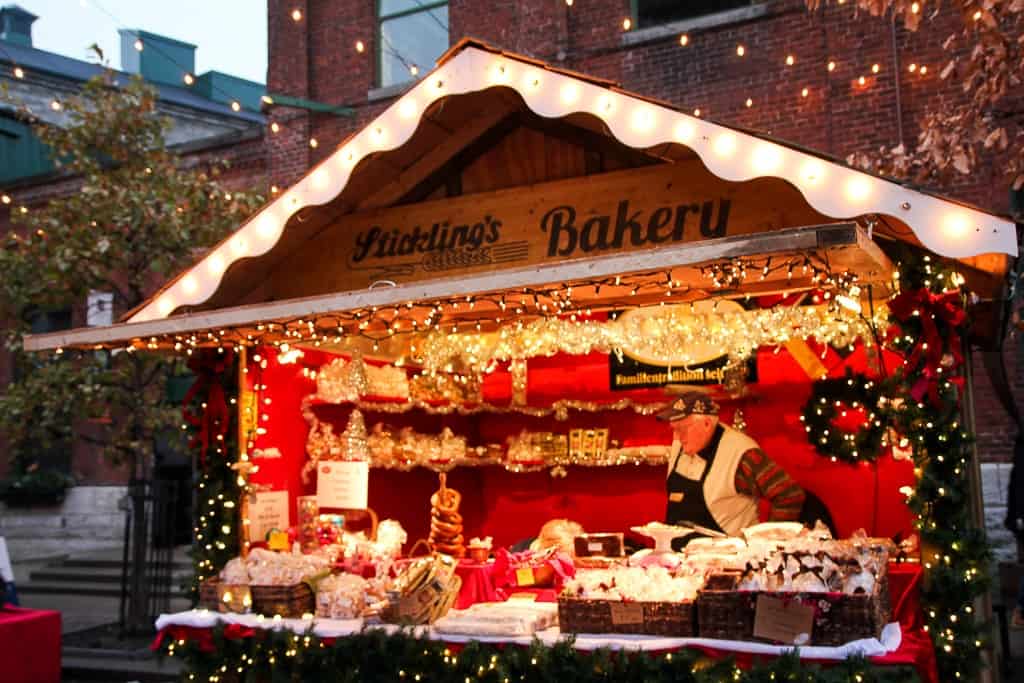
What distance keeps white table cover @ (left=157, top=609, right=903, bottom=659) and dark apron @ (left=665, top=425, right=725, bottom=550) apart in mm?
1930

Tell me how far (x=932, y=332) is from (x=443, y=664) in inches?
132

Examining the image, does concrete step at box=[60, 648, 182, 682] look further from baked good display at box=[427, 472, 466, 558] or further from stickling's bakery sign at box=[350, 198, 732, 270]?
stickling's bakery sign at box=[350, 198, 732, 270]

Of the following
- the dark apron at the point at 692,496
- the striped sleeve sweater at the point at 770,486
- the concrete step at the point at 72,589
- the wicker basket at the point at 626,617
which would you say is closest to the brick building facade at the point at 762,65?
the striped sleeve sweater at the point at 770,486

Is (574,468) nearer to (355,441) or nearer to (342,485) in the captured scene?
(355,441)

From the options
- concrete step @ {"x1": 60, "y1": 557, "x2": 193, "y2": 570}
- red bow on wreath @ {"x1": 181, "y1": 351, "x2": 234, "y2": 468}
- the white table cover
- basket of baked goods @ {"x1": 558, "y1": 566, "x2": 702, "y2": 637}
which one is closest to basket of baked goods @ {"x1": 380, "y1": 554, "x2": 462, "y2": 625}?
the white table cover

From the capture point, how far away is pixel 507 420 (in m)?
9.57

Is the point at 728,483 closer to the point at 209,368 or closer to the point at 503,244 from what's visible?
the point at 503,244

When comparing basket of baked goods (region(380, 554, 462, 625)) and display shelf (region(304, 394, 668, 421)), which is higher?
display shelf (region(304, 394, 668, 421))

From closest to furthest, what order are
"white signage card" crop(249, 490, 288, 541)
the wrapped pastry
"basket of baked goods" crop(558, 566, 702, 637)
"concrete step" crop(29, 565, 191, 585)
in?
"basket of baked goods" crop(558, 566, 702, 637) → the wrapped pastry → "white signage card" crop(249, 490, 288, 541) → "concrete step" crop(29, 565, 191, 585)

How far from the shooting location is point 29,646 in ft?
28.0

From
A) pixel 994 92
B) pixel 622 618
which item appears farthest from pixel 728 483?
pixel 994 92

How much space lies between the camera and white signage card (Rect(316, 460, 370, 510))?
7727 mm

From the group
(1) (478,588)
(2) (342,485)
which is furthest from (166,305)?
(1) (478,588)

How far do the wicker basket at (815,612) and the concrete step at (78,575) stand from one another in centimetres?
1108
